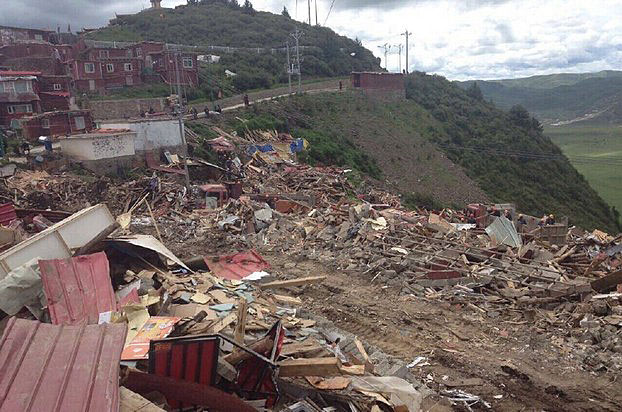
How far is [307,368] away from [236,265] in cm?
618

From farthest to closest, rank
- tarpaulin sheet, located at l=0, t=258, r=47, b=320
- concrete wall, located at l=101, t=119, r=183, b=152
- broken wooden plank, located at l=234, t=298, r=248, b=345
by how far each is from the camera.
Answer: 1. concrete wall, located at l=101, t=119, r=183, b=152
2. tarpaulin sheet, located at l=0, t=258, r=47, b=320
3. broken wooden plank, located at l=234, t=298, r=248, b=345

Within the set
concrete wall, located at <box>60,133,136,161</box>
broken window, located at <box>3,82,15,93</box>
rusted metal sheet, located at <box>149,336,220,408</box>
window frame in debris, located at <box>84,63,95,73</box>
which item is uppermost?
window frame in debris, located at <box>84,63,95,73</box>

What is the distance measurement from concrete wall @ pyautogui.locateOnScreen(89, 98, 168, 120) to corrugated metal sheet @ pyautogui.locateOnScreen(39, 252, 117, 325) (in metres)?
29.6

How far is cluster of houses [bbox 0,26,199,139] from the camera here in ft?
97.3

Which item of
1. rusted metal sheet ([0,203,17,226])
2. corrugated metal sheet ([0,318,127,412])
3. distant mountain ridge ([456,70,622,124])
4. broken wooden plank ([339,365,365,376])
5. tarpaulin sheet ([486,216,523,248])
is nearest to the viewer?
corrugated metal sheet ([0,318,127,412])

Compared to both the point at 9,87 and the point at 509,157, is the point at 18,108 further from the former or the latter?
the point at 509,157

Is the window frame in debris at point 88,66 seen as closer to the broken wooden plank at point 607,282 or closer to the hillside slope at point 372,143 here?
the hillside slope at point 372,143

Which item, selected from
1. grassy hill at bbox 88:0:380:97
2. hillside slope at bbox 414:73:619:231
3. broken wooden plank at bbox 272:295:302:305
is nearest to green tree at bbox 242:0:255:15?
grassy hill at bbox 88:0:380:97

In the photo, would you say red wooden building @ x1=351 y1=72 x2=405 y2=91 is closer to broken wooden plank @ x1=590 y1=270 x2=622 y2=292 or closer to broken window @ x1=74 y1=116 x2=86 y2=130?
broken window @ x1=74 y1=116 x2=86 y2=130

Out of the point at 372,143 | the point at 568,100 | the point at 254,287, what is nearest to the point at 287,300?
the point at 254,287

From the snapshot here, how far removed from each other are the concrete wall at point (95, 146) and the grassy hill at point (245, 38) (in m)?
25.9

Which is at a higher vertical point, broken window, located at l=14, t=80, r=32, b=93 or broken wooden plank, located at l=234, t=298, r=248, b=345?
broken window, located at l=14, t=80, r=32, b=93

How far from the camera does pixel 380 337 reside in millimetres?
8500

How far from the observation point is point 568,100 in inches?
5787
